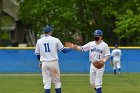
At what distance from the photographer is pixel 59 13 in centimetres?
4944

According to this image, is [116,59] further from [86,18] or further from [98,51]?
[86,18]

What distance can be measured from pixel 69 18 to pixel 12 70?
608 inches

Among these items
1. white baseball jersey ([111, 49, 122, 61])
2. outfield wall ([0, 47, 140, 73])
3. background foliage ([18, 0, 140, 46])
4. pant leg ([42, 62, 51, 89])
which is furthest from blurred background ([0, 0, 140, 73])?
pant leg ([42, 62, 51, 89])

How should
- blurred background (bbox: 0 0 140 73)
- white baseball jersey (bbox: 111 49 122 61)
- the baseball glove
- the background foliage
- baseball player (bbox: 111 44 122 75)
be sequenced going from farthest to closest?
blurred background (bbox: 0 0 140 73) → the background foliage → white baseball jersey (bbox: 111 49 122 61) → baseball player (bbox: 111 44 122 75) → the baseball glove

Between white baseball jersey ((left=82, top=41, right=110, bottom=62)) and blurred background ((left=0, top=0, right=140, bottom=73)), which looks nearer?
white baseball jersey ((left=82, top=41, right=110, bottom=62))

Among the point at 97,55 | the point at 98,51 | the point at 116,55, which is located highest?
the point at 98,51

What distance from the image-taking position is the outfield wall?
33.9 meters

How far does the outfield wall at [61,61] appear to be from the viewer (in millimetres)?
33938

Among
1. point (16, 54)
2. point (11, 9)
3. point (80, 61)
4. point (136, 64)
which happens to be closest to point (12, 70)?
point (16, 54)

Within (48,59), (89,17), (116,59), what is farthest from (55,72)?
(89,17)

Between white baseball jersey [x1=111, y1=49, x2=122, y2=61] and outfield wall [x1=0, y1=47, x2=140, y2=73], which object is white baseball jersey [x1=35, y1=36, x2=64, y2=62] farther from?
outfield wall [x1=0, y1=47, x2=140, y2=73]

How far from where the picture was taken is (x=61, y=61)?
3425 cm

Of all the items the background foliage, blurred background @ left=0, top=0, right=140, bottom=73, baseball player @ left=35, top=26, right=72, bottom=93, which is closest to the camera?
baseball player @ left=35, top=26, right=72, bottom=93

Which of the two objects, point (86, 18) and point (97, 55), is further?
point (86, 18)
